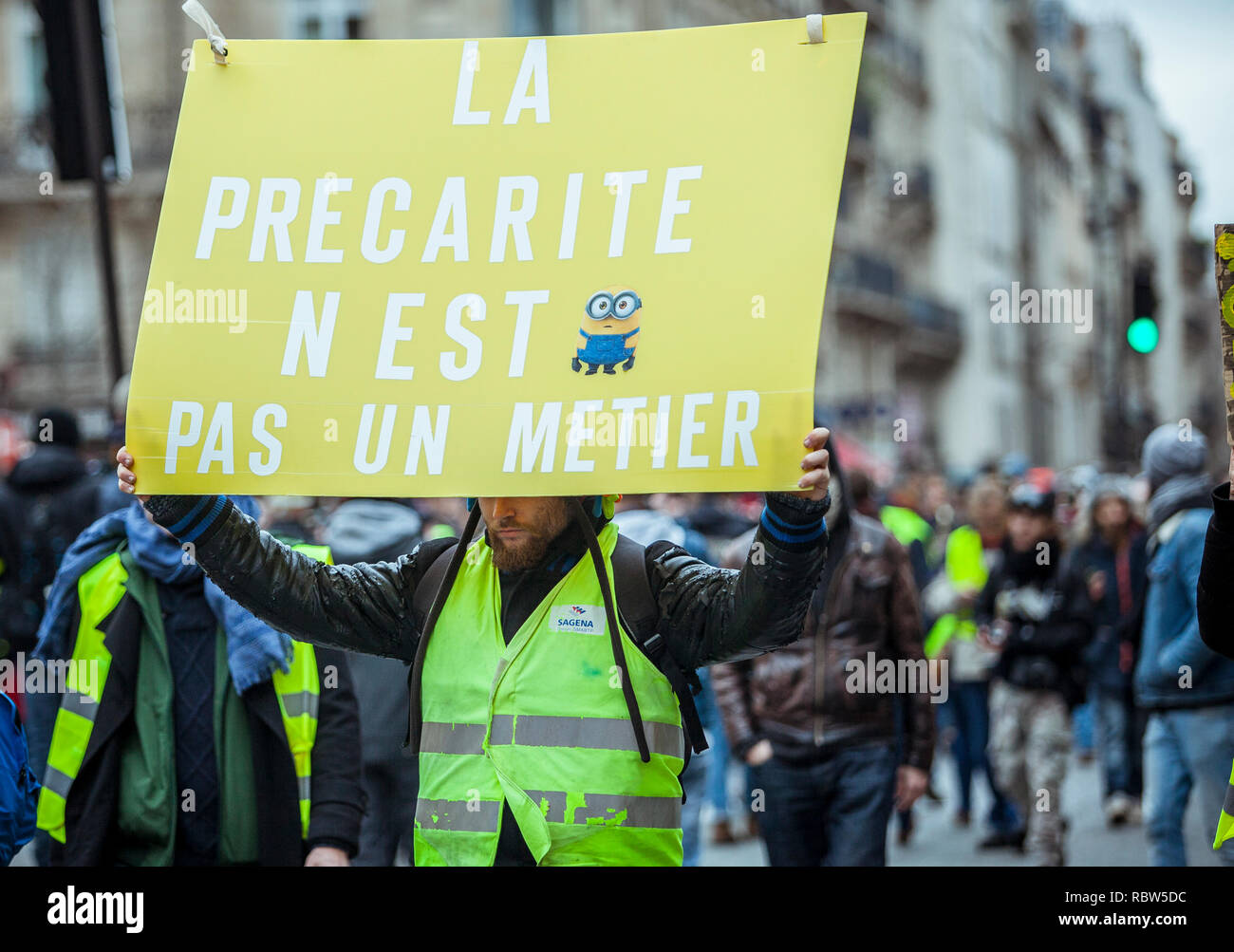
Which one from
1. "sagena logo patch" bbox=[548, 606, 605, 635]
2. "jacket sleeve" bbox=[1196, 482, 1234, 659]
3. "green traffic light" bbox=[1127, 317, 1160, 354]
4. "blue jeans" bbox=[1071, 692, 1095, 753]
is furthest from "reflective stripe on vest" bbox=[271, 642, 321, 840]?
"blue jeans" bbox=[1071, 692, 1095, 753]

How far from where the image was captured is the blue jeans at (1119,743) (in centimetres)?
888

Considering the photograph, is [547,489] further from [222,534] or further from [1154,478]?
[1154,478]

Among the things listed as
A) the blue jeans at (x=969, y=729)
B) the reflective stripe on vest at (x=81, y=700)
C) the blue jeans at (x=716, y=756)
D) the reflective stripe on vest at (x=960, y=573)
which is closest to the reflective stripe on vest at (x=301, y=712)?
the reflective stripe on vest at (x=81, y=700)

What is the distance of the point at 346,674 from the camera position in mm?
4156

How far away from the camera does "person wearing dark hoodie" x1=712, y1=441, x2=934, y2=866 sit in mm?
5180

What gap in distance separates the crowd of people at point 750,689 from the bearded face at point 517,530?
14.0 inches

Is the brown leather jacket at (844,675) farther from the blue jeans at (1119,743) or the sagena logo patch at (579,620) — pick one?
the blue jeans at (1119,743)

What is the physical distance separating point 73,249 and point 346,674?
2009 cm

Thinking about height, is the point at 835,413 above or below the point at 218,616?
above

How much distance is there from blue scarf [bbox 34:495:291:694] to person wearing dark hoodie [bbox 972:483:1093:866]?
472cm

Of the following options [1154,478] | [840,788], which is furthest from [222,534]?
[1154,478]

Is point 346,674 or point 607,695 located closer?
point 607,695

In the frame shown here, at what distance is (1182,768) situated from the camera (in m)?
5.54

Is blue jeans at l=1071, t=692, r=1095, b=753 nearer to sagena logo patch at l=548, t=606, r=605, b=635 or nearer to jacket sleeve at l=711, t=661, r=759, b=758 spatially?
jacket sleeve at l=711, t=661, r=759, b=758
